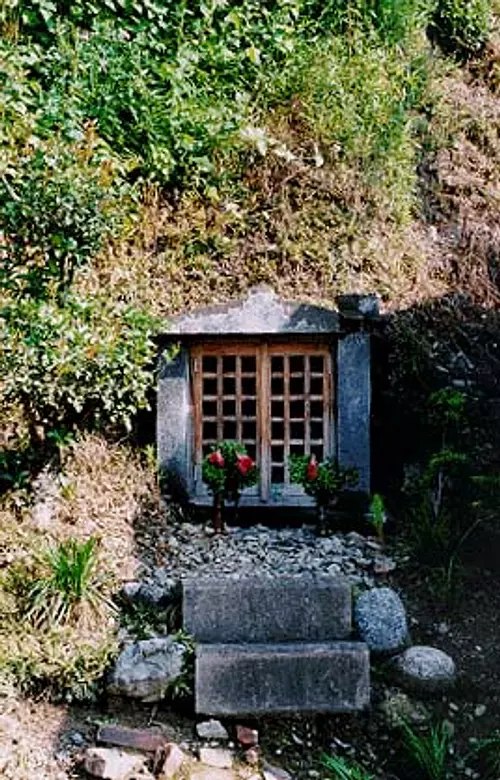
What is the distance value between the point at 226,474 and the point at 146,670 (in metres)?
1.49

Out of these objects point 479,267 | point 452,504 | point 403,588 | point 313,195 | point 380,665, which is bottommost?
point 380,665

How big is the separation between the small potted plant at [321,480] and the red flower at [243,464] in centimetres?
30

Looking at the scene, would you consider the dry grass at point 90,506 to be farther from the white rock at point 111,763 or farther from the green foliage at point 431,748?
the green foliage at point 431,748

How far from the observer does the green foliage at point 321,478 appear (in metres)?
5.49

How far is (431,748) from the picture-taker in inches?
162

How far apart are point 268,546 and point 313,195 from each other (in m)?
2.74

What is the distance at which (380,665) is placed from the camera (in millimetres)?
4590

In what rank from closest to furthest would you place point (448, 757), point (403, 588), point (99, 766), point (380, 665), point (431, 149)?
point (99, 766) < point (448, 757) < point (380, 665) < point (403, 588) < point (431, 149)

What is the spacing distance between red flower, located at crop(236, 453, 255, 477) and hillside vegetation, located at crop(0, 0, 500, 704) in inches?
23.1

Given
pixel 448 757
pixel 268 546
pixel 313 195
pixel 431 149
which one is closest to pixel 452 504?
pixel 268 546

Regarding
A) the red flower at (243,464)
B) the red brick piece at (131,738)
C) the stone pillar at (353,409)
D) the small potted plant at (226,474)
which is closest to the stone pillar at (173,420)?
the small potted plant at (226,474)

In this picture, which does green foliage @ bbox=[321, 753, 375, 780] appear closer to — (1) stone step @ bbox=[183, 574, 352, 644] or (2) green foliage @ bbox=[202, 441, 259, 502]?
(1) stone step @ bbox=[183, 574, 352, 644]

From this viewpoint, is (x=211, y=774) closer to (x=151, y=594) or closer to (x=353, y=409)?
(x=151, y=594)

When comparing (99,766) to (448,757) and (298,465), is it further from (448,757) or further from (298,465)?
(298,465)
